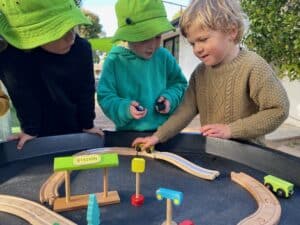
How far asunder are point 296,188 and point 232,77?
33cm

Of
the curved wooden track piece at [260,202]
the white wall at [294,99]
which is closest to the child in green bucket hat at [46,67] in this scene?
the curved wooden track piece at [260,202]

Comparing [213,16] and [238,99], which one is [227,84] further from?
[213,16]

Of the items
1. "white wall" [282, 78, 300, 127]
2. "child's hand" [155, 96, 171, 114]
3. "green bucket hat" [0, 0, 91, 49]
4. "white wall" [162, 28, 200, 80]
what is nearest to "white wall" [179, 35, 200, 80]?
"white wall" [162, 28, 200, 80]

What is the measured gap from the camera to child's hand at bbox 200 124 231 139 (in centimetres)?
93

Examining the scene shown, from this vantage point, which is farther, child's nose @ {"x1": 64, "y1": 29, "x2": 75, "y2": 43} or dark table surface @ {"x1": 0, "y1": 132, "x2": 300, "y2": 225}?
child's nose @ {"x1": 64, "y1": 29, "x2": 75, "y2": 43}

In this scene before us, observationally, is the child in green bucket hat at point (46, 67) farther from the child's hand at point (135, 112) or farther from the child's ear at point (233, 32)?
the child's ear at point (233, 32)

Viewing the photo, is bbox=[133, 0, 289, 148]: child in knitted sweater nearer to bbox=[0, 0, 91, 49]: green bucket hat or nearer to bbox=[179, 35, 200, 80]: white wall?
bbox=[0, 0, 91, 49]: green bucket hat

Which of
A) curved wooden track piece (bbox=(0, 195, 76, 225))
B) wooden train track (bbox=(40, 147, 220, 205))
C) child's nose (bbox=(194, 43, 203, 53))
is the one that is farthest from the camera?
child's nose (bbox=(194, 43, 203, 53))

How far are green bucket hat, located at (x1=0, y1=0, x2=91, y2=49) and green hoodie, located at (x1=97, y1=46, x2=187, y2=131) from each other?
1.03 feet

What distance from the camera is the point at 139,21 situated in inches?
42.0

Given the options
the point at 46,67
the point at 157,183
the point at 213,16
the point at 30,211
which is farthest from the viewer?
the point at 46,67

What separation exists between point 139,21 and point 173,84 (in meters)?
0.28

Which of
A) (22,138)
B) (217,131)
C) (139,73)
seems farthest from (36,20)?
(217,131)

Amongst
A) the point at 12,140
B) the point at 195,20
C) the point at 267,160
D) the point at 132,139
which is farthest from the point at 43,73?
the point at 267,160
